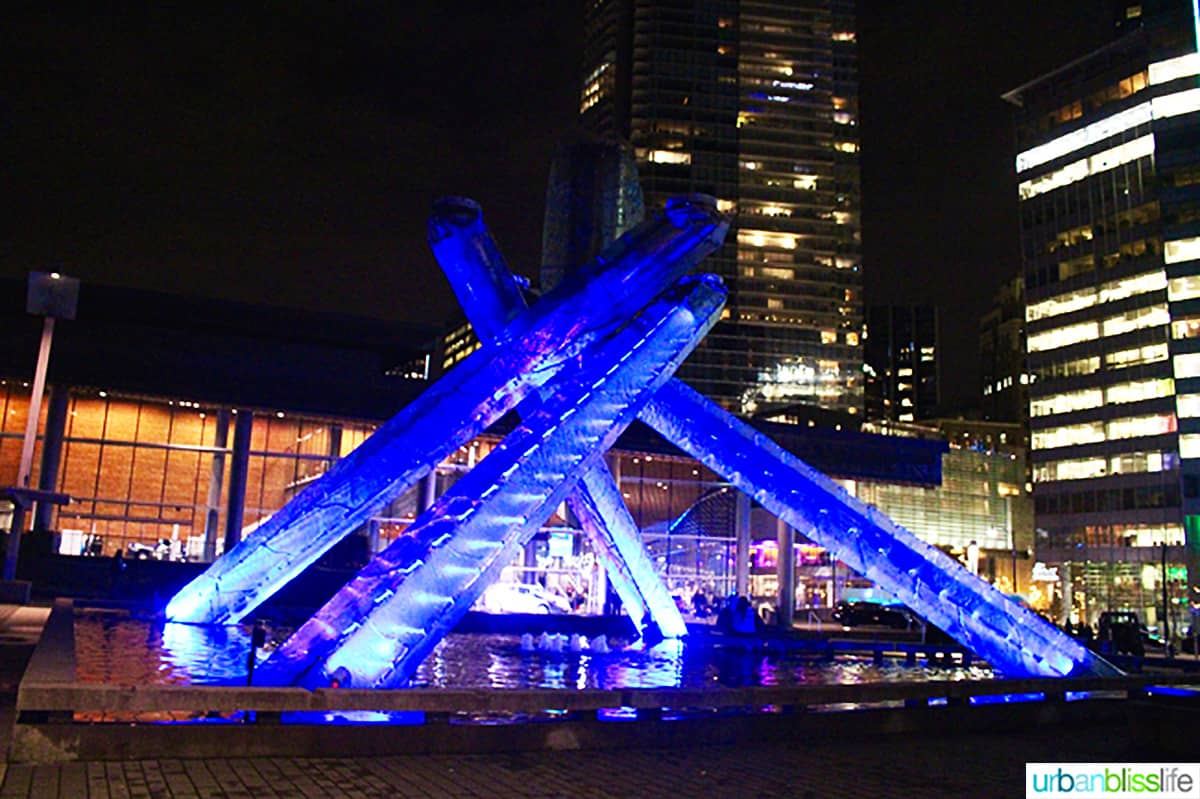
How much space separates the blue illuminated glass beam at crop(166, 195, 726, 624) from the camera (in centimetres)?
1391

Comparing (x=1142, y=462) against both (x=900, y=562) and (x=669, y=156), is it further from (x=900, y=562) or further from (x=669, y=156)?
(x=900, y=562)

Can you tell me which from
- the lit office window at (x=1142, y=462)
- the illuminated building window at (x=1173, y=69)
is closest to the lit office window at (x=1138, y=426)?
the lit office window at (x=1142, y=462)

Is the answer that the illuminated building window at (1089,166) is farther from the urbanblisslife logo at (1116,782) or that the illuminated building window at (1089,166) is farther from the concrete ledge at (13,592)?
the urbanblisslife logo at (1116,782)

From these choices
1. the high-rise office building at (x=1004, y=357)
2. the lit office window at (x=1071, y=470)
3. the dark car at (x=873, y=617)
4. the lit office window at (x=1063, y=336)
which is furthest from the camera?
the high-rise office building at (x=1004, y=357)

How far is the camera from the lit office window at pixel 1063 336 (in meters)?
90.9

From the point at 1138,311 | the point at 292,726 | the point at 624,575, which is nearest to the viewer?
the point at 292,726

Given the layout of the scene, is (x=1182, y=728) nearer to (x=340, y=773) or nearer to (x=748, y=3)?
(x=340, y=773)

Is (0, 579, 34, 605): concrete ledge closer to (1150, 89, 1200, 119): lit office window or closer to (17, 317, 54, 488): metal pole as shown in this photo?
(17, 317, 54, 488): metal pole

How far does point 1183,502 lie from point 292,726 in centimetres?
8566

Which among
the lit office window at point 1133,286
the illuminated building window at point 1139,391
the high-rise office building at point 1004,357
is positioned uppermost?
the high-rise office building at point 1004,357

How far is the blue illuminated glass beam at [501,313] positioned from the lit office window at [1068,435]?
3206 inches

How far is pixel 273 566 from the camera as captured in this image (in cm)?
1417

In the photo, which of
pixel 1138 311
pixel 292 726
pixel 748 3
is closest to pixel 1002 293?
pixel 748 3

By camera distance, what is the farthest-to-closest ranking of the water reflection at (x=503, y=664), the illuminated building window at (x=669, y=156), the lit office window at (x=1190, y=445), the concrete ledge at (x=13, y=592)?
the illuminated building window at (x=669, y=156), the lit office window at (x=1190, y=445), the concrete ledge at (x=13, y=592), the water reflection at (x=503, y=664)
